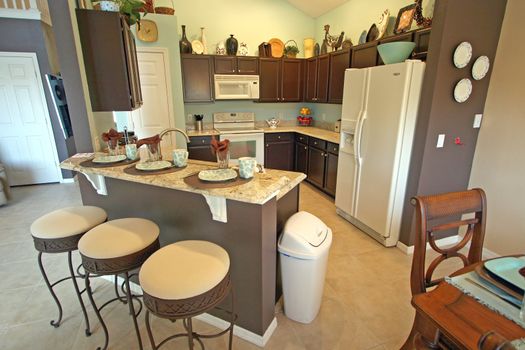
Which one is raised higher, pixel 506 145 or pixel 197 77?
pixel 197 77

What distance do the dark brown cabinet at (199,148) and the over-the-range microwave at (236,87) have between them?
0.79m

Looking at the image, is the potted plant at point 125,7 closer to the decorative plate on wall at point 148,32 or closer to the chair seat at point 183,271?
Result: the decorative plate on wall at point 148,32

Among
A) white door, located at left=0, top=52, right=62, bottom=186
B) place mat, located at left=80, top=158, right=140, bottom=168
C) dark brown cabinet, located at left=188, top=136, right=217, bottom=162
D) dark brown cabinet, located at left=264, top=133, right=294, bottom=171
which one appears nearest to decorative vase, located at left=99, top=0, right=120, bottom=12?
place mat, located at left=80, top=158, right=140, bottom=168

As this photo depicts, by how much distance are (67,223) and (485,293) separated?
2.15m

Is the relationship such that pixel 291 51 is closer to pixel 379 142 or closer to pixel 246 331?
pixel 379 142

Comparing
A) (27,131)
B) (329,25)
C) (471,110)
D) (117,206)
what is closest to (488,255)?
(471,110)

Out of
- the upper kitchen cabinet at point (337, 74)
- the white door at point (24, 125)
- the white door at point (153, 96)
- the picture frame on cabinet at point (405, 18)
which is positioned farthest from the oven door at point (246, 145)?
the white door at point (24, 125)

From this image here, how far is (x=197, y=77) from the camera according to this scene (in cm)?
458

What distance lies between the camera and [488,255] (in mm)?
2730

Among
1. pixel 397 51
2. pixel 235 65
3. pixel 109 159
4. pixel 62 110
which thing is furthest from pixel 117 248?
pixel 235 65

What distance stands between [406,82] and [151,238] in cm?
240

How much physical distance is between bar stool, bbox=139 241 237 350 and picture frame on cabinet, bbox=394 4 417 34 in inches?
124

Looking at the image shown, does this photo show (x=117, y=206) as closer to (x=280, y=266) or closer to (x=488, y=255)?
(x=280, y=266)

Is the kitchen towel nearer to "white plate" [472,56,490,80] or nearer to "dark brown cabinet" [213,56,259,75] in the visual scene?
"white plate" [472,56,490,80]
